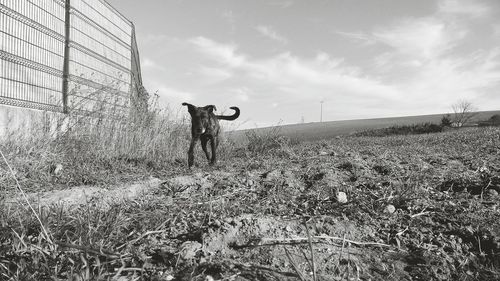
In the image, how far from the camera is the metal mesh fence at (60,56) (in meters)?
7.53

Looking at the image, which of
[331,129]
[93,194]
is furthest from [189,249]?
[331,129]

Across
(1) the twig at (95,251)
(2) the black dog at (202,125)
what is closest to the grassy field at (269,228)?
(1) the twig at (95,251)

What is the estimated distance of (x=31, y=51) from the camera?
29.2 ft

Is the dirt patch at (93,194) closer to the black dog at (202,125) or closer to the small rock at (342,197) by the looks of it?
the black dog at (202,125)

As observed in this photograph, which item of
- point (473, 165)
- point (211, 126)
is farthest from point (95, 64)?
point (473, 165)

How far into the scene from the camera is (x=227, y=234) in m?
1.77

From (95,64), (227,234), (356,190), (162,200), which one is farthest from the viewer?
(95,64)

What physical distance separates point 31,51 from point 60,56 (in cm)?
120

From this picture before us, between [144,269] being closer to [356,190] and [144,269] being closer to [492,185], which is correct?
[356,190]

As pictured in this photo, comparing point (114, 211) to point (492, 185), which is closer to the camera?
point (114, 211)

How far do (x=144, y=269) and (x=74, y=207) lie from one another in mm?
1078

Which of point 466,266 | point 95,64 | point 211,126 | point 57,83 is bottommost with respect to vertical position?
point 466,266

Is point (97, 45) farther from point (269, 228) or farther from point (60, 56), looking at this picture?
point (269, 228)

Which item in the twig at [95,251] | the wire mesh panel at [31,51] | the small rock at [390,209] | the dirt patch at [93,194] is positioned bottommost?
the dirt patch at [93,194]
